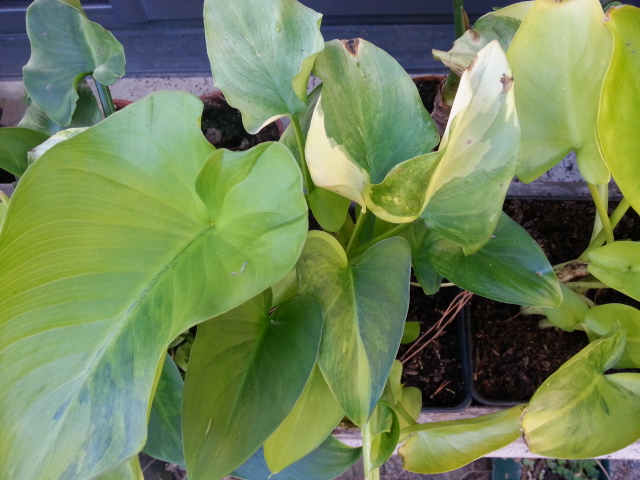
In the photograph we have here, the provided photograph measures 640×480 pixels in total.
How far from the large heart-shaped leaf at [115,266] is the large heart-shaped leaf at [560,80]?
0.27 meters

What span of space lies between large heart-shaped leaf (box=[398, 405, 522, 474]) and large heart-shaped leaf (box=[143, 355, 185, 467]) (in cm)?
27

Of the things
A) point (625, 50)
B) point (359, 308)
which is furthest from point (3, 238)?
point (625, 50)

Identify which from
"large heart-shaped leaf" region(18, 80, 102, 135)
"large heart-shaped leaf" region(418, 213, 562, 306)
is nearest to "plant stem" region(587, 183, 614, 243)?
"large heart-shaped leaf" region(418, 213, 562, 306)

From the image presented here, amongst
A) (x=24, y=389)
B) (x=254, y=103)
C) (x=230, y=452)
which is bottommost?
(x=230, y=452)

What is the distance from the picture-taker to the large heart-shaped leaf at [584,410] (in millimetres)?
498

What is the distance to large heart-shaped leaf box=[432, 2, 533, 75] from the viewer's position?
54 cm

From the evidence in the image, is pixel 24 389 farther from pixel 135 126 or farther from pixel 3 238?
pixel 135 126

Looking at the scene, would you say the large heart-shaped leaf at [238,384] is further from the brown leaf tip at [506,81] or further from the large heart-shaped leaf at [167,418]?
the brown leaf tip at [506,81]

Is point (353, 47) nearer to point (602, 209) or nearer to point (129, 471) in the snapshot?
point (602, 209)

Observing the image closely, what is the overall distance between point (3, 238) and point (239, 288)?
0.59 feet

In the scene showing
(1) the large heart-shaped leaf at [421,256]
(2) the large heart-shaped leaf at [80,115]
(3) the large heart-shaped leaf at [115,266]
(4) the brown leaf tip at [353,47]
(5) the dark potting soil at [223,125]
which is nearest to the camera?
(3) the large heart-shaped leaf at [115,266]

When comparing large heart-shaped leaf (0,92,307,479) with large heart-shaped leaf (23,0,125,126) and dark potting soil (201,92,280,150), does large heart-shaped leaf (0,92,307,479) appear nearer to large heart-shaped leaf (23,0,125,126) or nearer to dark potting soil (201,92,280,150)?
large heart-shaped leaf (23,0,125,126)

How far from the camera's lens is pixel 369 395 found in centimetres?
44

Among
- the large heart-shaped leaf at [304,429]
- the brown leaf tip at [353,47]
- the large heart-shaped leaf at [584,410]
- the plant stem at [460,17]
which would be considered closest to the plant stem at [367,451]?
the large heart-shaped leaf at [304,429]
